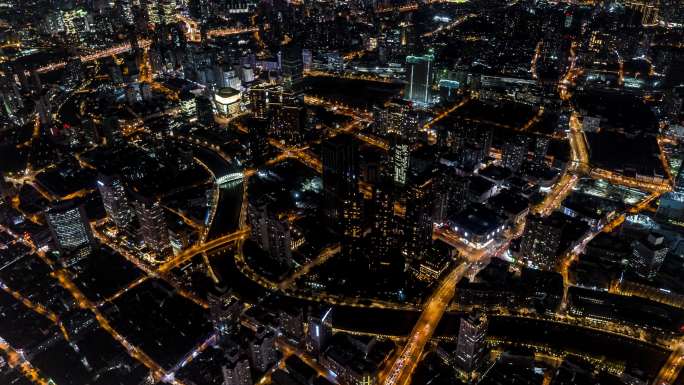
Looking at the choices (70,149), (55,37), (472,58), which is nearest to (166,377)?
(70,149)

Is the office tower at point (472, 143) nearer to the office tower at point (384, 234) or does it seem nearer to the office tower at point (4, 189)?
the office tower at point (384, 234)

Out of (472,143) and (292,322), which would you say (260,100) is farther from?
(292,322)

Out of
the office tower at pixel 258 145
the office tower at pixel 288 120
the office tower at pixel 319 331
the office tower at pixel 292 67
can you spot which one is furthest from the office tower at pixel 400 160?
the office tower at pixel 292 67

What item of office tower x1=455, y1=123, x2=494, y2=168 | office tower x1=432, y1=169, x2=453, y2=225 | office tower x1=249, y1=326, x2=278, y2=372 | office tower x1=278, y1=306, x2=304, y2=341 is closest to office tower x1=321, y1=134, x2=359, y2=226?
office tower x1=432, y1=169, x2=453, y2=225

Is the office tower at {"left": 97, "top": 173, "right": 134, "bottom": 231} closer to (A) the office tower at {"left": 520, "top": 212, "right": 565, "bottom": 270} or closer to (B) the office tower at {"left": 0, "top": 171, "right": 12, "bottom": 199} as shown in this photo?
(B) the office tower at {"left": 0, "top": 171, "right": 12, "bottom": 199}

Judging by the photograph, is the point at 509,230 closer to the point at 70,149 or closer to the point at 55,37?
the point at 70,149
